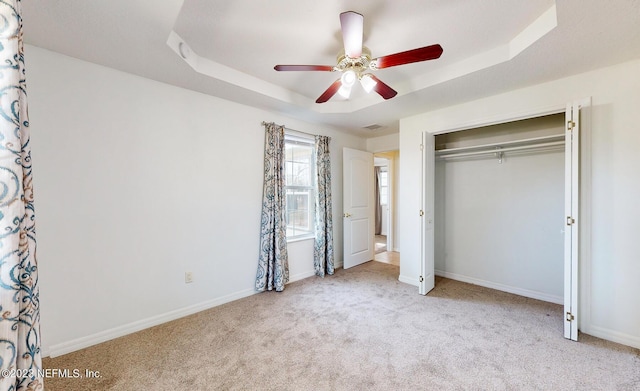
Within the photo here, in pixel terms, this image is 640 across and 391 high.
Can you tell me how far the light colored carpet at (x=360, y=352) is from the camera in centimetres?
175

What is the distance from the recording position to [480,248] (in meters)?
3.64

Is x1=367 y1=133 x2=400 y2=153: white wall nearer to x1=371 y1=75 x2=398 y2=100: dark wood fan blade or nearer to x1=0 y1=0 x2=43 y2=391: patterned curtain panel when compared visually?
x1=371 y1=75 x2=398 y2=100: dark wood fan blade

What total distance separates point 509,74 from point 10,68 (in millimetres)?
3283

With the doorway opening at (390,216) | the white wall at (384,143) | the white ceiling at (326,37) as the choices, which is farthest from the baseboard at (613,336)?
the white wall at (384,143)

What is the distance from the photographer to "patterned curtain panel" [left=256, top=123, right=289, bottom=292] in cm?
326

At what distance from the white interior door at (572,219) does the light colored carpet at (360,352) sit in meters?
0.23

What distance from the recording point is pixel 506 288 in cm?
338

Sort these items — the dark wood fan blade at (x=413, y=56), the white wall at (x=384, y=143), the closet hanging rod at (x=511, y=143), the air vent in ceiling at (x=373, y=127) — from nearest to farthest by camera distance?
the dark wood fan blade at (x=413, y=56), the closet hanging rod at (x=511, y=143), the air vent in ceiling at (x=373, y=127), the white wall at (x=384, y=143)

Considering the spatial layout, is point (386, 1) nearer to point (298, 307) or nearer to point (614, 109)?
point (614, 109)

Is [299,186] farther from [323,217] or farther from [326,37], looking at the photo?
[326,37]

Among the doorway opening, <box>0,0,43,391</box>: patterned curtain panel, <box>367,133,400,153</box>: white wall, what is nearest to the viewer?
<box>0,0,43,391</box>: patterned curtain panel

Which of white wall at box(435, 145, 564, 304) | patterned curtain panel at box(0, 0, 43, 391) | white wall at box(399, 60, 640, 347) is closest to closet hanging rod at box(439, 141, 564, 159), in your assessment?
white wall at box(435, 145, 564, 304)

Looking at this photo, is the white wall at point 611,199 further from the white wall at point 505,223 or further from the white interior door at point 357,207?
the white interior door at point 357,207

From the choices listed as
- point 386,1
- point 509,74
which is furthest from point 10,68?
point 509,74
